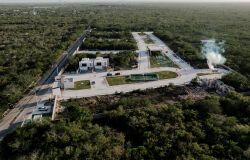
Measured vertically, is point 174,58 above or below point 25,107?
above

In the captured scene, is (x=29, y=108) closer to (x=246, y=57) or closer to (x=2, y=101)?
(x=2, y=101)

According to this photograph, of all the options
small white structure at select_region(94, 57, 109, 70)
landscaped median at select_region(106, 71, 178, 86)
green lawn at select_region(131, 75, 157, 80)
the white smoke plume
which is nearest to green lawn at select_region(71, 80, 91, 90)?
landscaped median at select_region(106, 71, 178, 86)

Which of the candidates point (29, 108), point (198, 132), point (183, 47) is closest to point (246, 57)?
point (183, 47)

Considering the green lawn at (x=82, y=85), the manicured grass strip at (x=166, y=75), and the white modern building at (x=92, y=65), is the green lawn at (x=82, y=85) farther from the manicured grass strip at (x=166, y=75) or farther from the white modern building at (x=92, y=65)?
the manicured grass strip at (x=166, y=75)

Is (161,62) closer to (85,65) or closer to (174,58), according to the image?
(174,58)

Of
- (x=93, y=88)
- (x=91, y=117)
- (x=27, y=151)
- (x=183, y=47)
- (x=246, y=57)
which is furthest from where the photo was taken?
(x=183, y=47)

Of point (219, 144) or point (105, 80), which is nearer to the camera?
point (219, 144)

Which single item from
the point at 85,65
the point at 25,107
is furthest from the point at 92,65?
the point at 25,107
